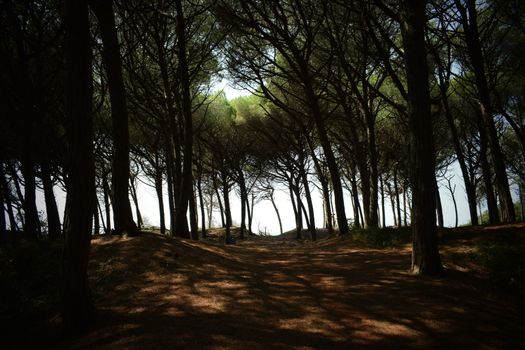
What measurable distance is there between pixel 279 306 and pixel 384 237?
5.13 metres

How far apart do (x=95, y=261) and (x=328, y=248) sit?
6.65 meters

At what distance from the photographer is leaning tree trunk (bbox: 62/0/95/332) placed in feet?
14.0

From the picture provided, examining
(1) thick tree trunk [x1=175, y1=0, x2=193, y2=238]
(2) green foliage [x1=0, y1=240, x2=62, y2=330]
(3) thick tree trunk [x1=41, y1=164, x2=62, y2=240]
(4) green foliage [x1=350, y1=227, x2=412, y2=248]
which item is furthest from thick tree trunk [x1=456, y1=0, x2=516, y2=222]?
(3) thick tree trunk [x1=41, y1=164, x2=62, y2=240]

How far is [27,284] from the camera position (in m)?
5.51

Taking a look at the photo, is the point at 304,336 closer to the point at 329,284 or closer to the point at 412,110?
the point at 329,284

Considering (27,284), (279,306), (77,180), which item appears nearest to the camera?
(77,180)

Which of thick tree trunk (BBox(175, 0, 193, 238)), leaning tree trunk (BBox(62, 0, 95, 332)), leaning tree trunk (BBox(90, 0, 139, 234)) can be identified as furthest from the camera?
thick tree trunk (BBox(175, 0, 193, 238))

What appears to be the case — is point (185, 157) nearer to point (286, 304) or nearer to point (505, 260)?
point (286, 304)

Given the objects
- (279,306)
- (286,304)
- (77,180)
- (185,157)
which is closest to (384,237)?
(286,304)

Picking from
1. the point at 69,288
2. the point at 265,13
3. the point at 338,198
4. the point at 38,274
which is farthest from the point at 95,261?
the point at 265,13

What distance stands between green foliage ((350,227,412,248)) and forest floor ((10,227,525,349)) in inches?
47.1

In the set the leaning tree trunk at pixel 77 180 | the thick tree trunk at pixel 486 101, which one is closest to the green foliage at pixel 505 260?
the thick tree trunk at pixel 486 101

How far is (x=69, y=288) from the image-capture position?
14.0 feet

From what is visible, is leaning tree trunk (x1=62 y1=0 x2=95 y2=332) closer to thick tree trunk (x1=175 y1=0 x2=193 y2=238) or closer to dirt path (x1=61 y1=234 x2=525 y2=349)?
dirt path (x1=61 y1=234 x2=525 y2=349)
